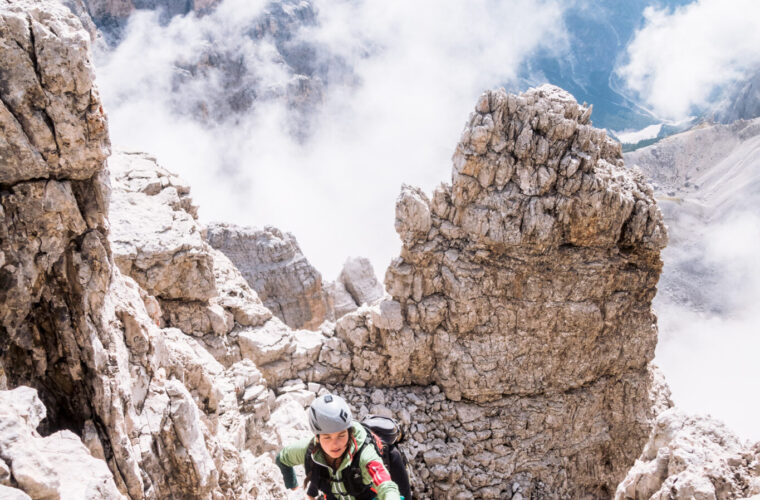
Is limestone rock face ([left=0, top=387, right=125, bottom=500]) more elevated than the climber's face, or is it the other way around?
the climber's face

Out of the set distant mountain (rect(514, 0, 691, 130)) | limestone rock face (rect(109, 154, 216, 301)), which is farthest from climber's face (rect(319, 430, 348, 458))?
distant mountain (rect(514, 0, 691, 130))

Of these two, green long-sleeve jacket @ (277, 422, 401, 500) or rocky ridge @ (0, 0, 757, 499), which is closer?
green long-sleeve jacket @ (277, 422, 401, 500)

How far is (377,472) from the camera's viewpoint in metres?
5.26

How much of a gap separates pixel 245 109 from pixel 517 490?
7263 cm

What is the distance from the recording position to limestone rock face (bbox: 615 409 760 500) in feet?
17.0

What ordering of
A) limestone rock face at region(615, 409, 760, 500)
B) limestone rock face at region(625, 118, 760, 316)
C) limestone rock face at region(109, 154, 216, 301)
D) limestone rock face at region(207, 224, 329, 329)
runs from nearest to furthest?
limestone rock face at region(615, 409, 760, 500)
limestone rock face at region(109, 154, 216, 301)
limestone rock face at region(207, 224, 329, 329)
limestone rock face at region(625, 118, 760, 316)

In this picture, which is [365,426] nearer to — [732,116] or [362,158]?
[362,158]

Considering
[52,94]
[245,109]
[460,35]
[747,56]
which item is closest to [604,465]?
[52,94]

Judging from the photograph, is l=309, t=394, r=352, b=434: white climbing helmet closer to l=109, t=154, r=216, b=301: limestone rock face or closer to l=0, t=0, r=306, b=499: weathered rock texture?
l=0, t=0, r=306, b=499: weathered rock texture

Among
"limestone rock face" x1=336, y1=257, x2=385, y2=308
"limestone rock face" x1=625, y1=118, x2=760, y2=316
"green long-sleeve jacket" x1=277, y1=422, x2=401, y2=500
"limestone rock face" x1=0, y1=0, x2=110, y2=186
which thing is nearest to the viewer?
"limestone rock face" x1=0, y1=0, x2=110, y2=186

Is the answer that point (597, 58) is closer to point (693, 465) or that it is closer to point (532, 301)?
point (532, 301)

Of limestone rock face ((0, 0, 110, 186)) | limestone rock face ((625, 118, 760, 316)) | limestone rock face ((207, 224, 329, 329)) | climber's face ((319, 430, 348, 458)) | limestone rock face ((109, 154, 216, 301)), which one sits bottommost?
climber's face ((319, 430, 348, 458))

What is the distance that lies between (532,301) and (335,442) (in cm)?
1109

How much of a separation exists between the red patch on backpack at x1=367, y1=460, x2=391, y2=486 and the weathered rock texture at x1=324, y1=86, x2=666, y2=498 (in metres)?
10.2
